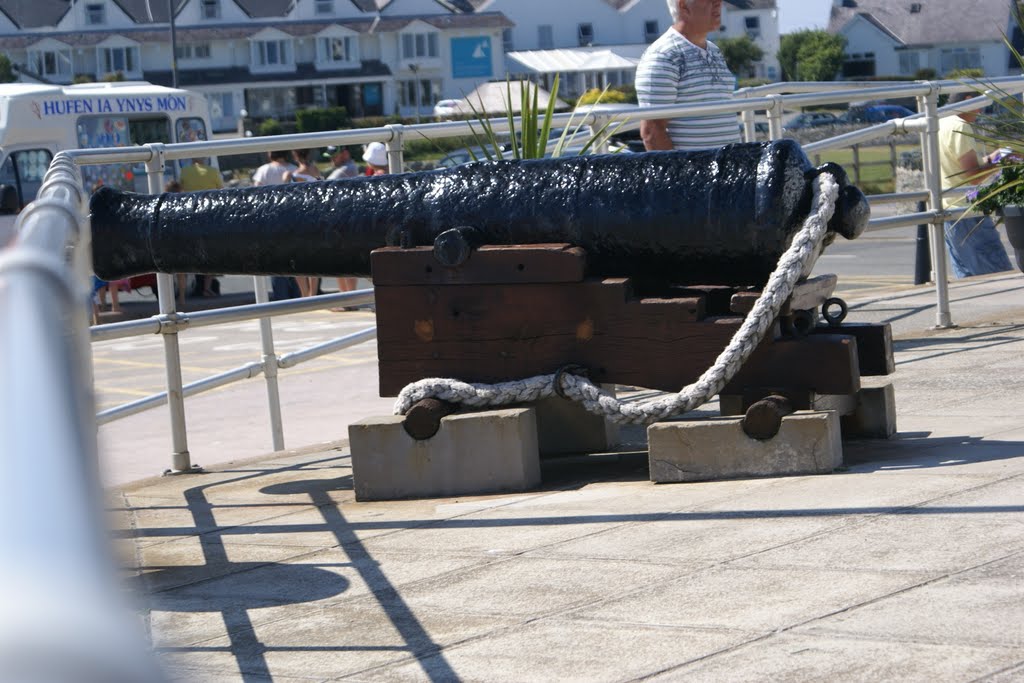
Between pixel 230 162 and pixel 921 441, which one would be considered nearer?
pixel 921 441

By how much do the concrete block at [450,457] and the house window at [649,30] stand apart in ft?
372

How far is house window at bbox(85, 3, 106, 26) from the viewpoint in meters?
90.9

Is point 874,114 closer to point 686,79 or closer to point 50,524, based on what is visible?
point 686,79

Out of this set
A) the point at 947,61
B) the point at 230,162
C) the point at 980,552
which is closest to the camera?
the point at 980,552

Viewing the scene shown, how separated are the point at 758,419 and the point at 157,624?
1822mm

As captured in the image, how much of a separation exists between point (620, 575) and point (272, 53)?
320 feet

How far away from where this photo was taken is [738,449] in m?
4.32

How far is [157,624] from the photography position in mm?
3273

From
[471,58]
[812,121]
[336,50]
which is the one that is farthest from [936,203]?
[471,58]

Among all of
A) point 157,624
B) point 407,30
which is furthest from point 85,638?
point 407,30

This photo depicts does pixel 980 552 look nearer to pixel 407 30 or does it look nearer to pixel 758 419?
pixel 758 419

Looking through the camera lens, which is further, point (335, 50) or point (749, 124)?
point (335, 50)

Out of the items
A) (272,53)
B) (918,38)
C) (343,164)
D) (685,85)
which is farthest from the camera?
(918,38)

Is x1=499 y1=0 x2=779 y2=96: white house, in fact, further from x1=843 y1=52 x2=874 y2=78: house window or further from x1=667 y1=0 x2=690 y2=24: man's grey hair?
x1=667 y1=0 x2=690 y2=24: man's grey hair
